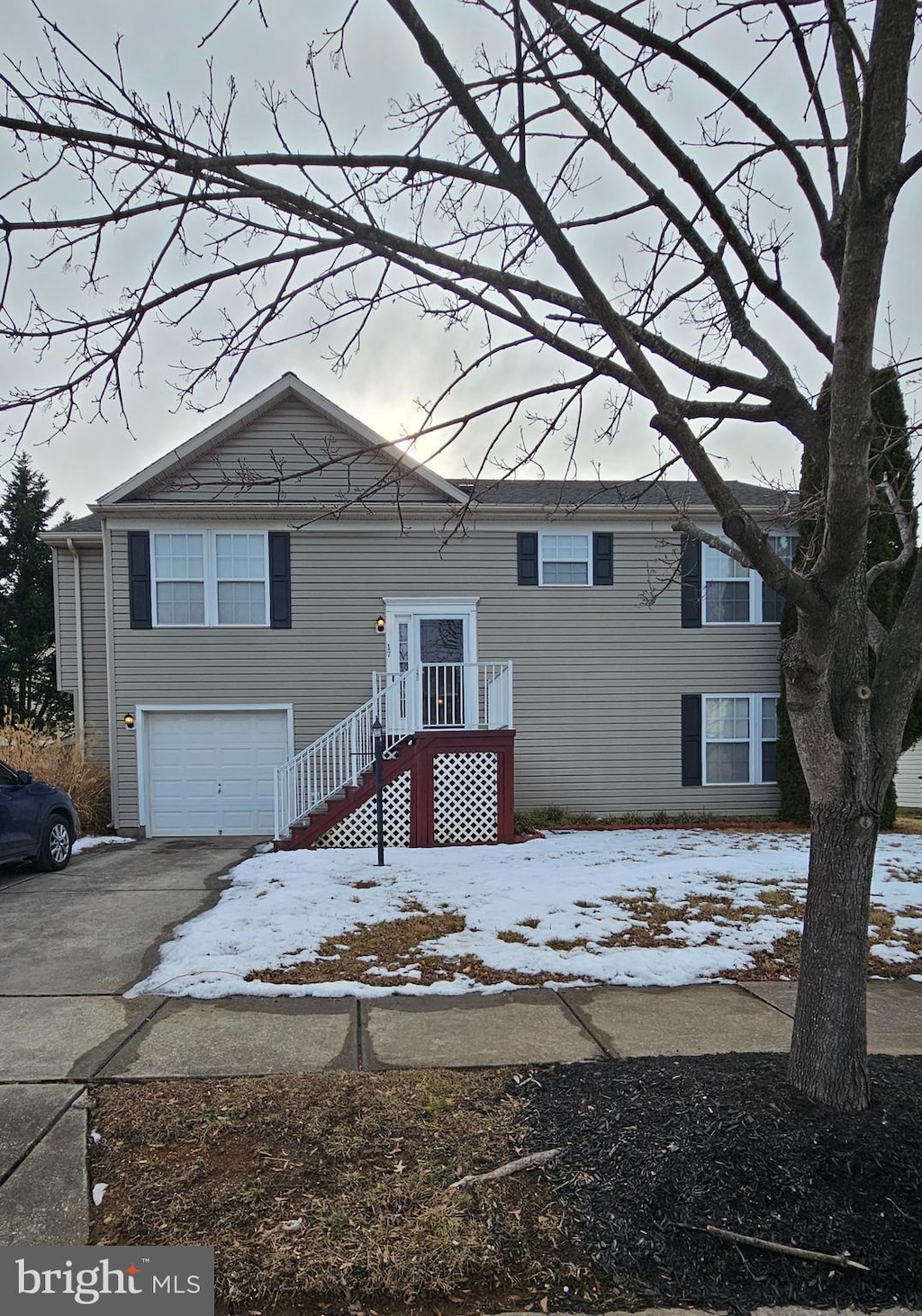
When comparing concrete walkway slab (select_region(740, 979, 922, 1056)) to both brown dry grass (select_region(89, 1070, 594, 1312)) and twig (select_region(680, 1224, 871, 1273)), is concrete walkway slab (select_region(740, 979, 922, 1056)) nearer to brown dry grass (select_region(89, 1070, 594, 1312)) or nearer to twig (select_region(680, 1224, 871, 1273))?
twig (select_region(680, 1224, 871, 1273))

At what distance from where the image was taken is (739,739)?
13125mm

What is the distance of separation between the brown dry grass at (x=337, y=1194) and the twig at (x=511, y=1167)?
0.03 m

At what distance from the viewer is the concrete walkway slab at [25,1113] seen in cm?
294

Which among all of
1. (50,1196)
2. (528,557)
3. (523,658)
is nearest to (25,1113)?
(50,1196)

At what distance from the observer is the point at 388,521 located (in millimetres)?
12258

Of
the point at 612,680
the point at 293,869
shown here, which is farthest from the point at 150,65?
the point at 612,680

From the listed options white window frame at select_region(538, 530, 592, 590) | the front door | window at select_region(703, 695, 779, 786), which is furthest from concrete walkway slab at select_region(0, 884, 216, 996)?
window at select_region(703, 695, 779, 786)

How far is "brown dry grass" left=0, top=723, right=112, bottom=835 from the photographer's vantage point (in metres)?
11.3

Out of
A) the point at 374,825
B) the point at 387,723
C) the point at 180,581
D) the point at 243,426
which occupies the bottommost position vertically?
the point at 374,825

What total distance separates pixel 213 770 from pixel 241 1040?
28.1 feet

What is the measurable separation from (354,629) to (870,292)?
10.1 metres

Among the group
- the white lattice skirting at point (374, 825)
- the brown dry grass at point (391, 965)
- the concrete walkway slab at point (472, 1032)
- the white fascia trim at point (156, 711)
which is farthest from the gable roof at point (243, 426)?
the concrete walkway slab at point (472, 1032)

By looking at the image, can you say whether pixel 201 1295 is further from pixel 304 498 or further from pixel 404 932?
pixel 304 498

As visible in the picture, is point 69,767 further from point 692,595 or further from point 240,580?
point 692,595
